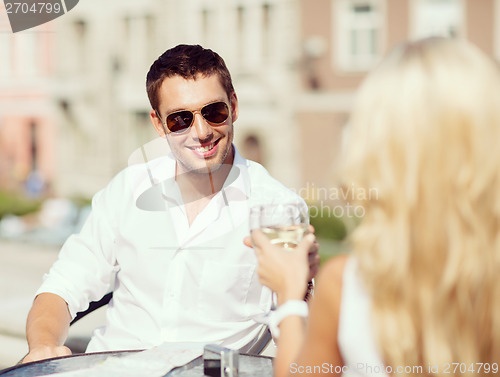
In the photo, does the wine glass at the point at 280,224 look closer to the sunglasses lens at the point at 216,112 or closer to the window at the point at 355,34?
the sunglasses lens at the point at 216,112

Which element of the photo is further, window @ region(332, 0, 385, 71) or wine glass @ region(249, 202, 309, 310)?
window @ region(332, 0, 385, 71)

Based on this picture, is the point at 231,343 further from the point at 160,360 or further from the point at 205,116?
the point at 205,116

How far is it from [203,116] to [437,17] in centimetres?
1552

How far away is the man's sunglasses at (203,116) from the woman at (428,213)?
112cm

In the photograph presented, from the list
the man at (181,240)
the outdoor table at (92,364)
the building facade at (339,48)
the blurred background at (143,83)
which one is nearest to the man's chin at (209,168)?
the man at (181,240)

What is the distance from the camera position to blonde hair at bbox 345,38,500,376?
49.1 inches

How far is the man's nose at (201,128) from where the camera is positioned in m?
2.39

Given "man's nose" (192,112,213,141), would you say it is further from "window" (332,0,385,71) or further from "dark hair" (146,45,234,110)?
"window" (332,0,385,71)

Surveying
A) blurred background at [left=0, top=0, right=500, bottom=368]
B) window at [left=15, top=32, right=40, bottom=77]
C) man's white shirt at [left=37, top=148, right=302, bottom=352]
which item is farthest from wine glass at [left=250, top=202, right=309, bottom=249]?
window at [left=15, top=32, right=40, bottom=77]

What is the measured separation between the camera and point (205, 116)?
2416 millimetres

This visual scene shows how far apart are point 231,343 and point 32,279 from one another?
573 centimetres

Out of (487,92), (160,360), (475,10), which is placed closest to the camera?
(487,92)

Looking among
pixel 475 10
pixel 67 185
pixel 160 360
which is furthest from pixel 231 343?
pixel 67 185

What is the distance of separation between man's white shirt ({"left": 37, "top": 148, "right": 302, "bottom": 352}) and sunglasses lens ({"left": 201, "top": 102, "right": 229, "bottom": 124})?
22cm
